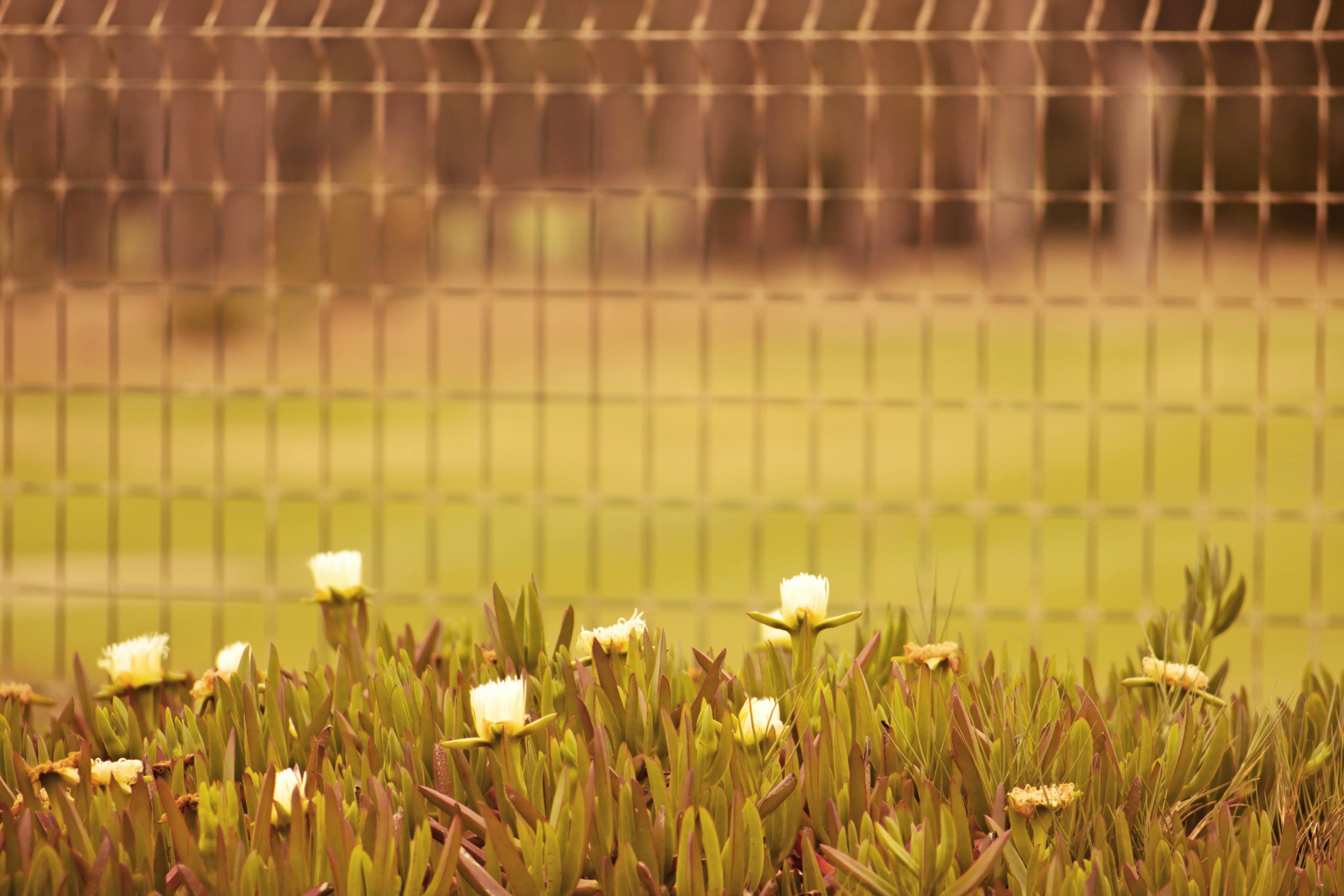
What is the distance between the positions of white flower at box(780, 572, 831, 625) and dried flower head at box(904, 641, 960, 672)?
155 millimetres

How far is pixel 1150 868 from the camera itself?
1.28 m

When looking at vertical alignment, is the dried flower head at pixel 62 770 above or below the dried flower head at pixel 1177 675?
below

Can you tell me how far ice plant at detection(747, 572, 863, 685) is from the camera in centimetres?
164

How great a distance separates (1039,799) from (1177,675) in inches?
20.2

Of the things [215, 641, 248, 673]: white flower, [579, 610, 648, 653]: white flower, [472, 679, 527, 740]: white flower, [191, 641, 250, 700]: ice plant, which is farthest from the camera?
[215, 641, 248, 673]: white flower

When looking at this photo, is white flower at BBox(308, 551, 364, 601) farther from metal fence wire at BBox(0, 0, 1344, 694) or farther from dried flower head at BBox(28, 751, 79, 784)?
metal fence wire at BBox(0, 0, 1344, 694)

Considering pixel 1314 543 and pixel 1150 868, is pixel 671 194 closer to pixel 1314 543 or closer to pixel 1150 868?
pixel 1314 543

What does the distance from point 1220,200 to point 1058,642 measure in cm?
376

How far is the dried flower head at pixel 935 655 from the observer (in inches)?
67.5

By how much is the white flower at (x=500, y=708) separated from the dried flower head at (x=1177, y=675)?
0.89m

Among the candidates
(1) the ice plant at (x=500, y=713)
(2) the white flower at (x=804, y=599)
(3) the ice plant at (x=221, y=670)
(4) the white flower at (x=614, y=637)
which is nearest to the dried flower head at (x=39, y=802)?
(3) the ice plant at (x=221, y=670)

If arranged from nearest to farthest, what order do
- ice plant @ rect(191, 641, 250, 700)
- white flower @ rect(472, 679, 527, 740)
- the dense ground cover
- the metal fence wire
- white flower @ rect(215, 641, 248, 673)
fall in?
the dense ground cover < white flower @ rect(472, 679, 527, 740) < ice plant @ rect(191, 641, 250, 700) < white flower @ rect(215, 641, 248, 673) < the metal fence wire

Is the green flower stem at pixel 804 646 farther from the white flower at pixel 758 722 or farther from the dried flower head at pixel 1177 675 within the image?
the dried flower head at pixel 1177 675

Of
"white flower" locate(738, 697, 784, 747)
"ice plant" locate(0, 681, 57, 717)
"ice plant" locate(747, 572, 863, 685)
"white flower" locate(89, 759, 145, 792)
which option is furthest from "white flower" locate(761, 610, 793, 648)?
"ice plant" locate(0, 681, 57, 717)
